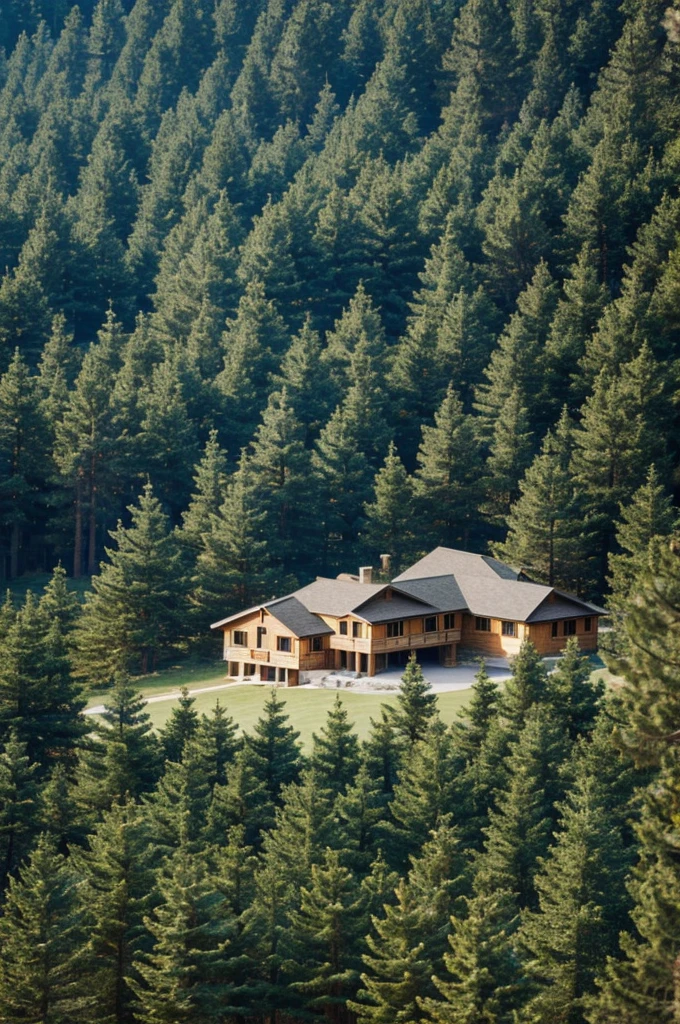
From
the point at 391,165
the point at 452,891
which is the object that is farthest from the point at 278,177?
the point at 452,891

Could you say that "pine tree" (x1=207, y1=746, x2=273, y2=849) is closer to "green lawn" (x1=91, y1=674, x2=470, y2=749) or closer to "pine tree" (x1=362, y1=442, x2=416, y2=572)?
"green lawn" (x1=91, y1=674, x2=470, y2=749)

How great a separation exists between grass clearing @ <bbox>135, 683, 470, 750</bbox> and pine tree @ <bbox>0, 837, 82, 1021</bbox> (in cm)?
2105

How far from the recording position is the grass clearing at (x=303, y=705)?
248 feet

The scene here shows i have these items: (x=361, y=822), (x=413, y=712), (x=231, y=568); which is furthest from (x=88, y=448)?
(x=361, y=822)

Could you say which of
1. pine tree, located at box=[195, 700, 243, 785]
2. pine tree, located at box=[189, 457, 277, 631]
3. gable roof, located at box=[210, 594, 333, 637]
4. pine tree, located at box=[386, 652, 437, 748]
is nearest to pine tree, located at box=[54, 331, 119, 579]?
pine tree, located at box=[189, 457, 277, 631]

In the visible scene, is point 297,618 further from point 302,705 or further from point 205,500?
point 205,500

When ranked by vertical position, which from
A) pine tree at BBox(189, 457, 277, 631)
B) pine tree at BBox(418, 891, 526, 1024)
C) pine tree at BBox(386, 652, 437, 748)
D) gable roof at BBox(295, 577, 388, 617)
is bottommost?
pine tree at BBox(418, 891, 526, 1024)

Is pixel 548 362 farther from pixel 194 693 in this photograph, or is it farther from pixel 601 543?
pixel 194 693

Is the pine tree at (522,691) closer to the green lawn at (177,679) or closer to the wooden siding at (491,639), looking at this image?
the wooden siding at (491,639)

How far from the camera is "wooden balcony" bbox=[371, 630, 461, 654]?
284ft

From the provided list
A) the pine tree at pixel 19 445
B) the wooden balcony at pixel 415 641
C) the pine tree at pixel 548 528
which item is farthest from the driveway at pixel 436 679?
the pine tree at pixel 19 445

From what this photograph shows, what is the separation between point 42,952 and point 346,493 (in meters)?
54.4

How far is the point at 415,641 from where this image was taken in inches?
3447

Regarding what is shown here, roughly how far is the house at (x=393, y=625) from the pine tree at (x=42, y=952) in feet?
113
